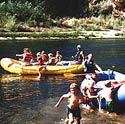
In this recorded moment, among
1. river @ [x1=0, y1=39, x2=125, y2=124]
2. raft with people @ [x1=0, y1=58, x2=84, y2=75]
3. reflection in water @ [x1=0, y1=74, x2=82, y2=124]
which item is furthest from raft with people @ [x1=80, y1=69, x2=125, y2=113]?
raft with people @ [x1=0, y1=58, x2=84, y2=75]

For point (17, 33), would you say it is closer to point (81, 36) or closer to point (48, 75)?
point (81, 36)

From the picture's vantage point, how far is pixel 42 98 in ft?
60.0

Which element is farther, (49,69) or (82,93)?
(49,69)

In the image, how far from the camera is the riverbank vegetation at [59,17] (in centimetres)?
4981

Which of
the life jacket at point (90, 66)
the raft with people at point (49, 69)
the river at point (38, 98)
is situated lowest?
the river at point (38, 98)

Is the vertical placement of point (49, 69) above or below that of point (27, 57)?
below

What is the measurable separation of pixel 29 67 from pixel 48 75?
1.19 m

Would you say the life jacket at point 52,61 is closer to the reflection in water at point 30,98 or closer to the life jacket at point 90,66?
the reflection in water at point 30,98

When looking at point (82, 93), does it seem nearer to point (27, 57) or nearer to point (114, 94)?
point (114, 94)

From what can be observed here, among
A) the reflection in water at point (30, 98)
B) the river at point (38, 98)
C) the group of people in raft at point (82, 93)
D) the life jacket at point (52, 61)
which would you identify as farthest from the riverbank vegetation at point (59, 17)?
the reflection in water at point (30, 98)

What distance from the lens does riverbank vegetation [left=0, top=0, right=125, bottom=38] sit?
4981cm

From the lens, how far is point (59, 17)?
200ft

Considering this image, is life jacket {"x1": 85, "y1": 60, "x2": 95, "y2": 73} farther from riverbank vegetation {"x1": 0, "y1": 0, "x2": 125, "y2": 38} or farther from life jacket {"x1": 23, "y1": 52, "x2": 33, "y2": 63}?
riverbank vegetation {"x1": 0, "y1": 0, "x2": 125, "y2": 38}

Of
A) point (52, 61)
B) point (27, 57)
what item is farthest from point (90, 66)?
point (27, 57)
